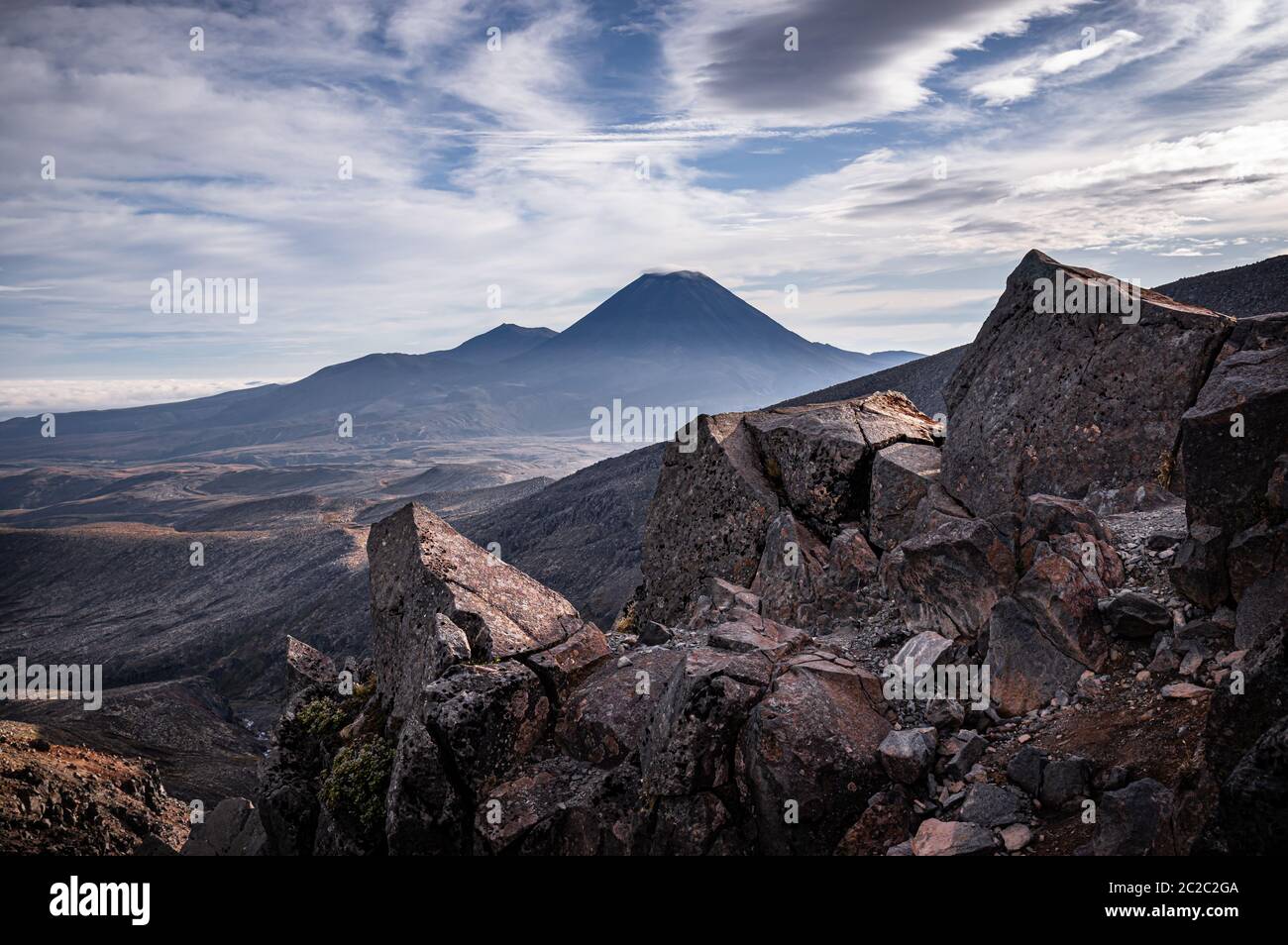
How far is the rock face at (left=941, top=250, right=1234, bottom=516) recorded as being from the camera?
41.5ft

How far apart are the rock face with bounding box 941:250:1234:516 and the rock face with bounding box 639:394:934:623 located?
238 centimetres

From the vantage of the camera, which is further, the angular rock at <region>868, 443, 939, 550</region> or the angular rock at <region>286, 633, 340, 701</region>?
the angular rock at <region>286, 633, 340, 701</region>

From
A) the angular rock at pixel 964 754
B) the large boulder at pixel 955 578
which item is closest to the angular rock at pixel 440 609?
the large boulder at pixel 955 578

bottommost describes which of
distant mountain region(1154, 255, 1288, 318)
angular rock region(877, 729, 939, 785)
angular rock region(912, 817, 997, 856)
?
angular rock region(912, 817, 997, 856)

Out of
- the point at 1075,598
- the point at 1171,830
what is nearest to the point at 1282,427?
the point at 1075,598

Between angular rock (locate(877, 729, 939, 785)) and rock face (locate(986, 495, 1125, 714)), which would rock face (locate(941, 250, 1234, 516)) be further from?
angular rock (locate(877, 729, 939, 785))

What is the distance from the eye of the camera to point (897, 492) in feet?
49.5

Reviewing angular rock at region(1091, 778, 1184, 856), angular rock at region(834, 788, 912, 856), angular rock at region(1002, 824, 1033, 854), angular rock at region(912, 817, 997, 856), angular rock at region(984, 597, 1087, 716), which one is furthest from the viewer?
angular rock at region(984, 597, 1087, 716)

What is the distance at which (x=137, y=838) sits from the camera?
1160 inches

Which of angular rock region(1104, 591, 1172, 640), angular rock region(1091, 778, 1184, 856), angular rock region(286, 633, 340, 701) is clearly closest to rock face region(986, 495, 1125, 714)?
angular rock region(1104, 591, 1172, 640)

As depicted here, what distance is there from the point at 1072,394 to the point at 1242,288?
9405 centimetres

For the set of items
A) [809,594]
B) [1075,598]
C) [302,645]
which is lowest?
[302,645]

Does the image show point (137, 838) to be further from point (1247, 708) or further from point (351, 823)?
point (1247, 708)

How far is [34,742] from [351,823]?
1244 inches
